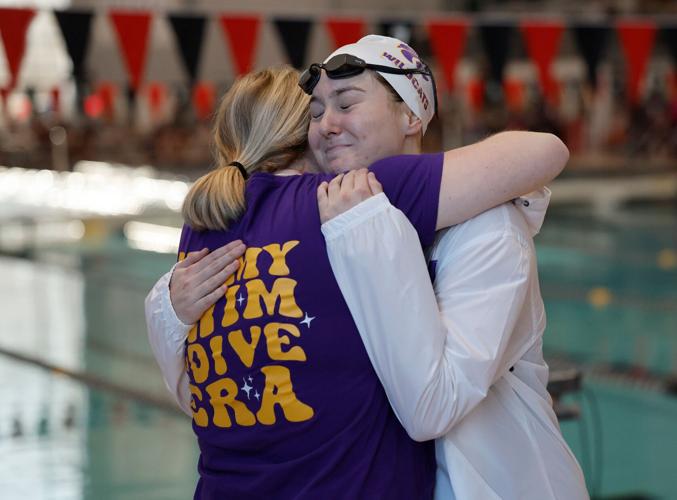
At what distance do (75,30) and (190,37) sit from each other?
2.94 feet

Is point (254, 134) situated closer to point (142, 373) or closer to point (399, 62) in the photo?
point (399, 62)

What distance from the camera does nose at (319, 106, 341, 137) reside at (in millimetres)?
1404

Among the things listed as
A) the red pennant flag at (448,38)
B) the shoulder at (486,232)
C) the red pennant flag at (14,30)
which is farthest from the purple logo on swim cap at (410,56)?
the red pennant flag at (448,38)

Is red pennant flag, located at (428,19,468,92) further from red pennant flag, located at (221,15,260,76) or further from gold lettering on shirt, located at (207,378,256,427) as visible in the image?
gold lettering on shirt, located at (207,378,256,427)

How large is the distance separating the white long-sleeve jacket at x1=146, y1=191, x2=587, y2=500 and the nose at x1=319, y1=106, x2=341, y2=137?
147 mm

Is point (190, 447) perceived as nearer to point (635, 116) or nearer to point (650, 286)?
point (650, 286)

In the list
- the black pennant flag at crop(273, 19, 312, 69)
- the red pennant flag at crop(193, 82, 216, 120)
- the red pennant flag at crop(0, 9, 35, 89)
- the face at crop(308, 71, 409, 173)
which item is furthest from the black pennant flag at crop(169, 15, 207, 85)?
the red pennant flag at crop(193, 82, 216, 120)

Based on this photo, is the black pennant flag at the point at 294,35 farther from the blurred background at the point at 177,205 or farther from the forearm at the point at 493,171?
the forearm at the point at 493,171

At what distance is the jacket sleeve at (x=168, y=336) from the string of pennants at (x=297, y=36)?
4.70m

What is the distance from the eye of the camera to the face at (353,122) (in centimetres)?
142

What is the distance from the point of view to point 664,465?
4246 millimetres

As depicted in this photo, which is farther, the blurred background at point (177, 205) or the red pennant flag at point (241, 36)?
the red pennant flag at point (241, 36)

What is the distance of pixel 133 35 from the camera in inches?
277

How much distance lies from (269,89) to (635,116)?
58.0ft
